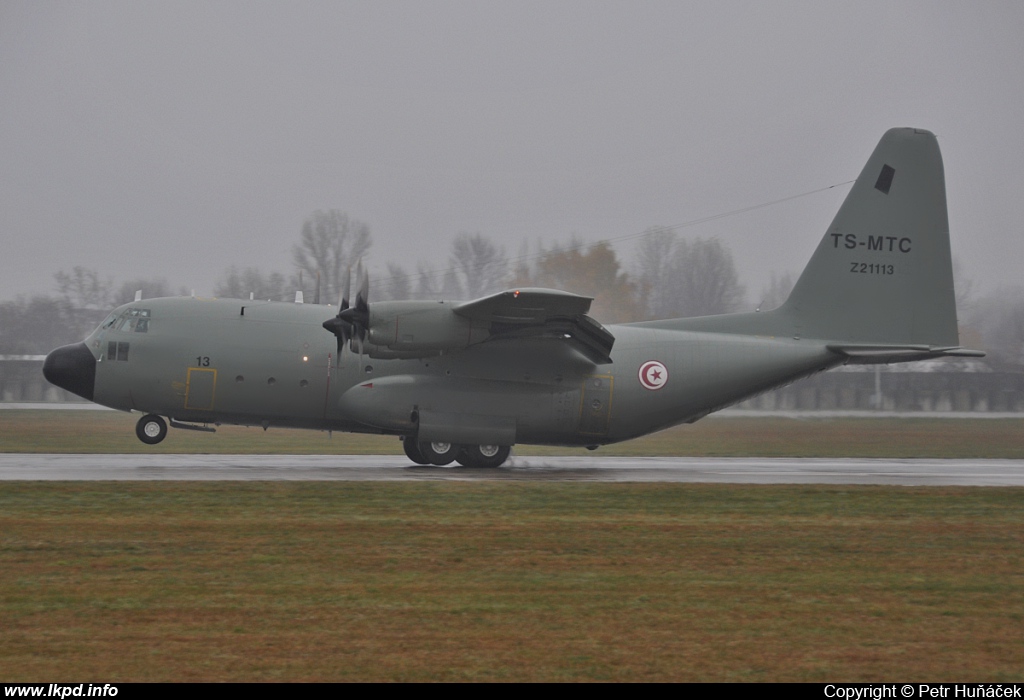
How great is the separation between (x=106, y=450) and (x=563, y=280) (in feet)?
142

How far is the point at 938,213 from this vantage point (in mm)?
22672

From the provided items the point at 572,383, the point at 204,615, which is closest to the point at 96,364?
the point at 572,383

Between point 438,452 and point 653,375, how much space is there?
5.06 m

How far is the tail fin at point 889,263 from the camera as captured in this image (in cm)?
2252

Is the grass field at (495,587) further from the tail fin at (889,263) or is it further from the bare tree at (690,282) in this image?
the bare tree at (690,282)

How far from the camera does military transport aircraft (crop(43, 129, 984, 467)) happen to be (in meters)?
20.2

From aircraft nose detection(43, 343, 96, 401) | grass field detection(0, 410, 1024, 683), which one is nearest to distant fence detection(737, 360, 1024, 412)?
grass field detection(0, 410, 1024, 683)

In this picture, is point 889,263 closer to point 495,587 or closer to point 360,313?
point 360,313

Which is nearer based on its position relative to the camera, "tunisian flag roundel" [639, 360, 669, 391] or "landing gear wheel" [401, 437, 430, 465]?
"landing gear wheel" [401, 437, 430, 465]

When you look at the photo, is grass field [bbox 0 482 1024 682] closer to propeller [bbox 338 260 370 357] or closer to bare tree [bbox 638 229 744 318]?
propeller [bbox 338 260 370 357]

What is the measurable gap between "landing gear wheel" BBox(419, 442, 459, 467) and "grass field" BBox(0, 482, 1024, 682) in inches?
203
